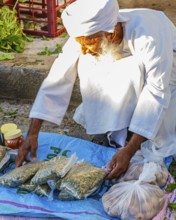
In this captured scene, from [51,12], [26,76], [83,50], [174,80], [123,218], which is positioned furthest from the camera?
[51,12]

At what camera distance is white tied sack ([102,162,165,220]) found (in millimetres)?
2658

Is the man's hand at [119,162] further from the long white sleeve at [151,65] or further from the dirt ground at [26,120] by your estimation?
the dirt ground at [26,120]

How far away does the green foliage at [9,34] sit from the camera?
14.6ft

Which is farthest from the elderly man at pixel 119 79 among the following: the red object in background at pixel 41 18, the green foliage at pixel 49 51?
the red object in background at pixel 41 18

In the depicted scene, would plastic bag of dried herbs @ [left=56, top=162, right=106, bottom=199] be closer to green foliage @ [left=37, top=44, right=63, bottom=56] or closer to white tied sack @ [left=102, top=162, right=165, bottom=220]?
white tied sack @ [left=102, top=162, right=165, bottom=220]

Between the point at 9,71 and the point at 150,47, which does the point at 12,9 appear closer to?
the point at 9,71

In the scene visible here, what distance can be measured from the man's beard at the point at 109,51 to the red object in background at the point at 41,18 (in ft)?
5.75

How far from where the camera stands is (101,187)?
297cm

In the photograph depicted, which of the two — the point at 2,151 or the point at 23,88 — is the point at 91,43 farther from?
the point at 23,88

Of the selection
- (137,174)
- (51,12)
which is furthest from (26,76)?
(137,174)

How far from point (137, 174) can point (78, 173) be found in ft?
1.17

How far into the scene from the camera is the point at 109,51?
2.96 metres

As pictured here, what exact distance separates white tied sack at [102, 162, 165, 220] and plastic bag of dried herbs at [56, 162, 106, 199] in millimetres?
90

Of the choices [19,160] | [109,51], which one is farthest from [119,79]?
[19,160]
